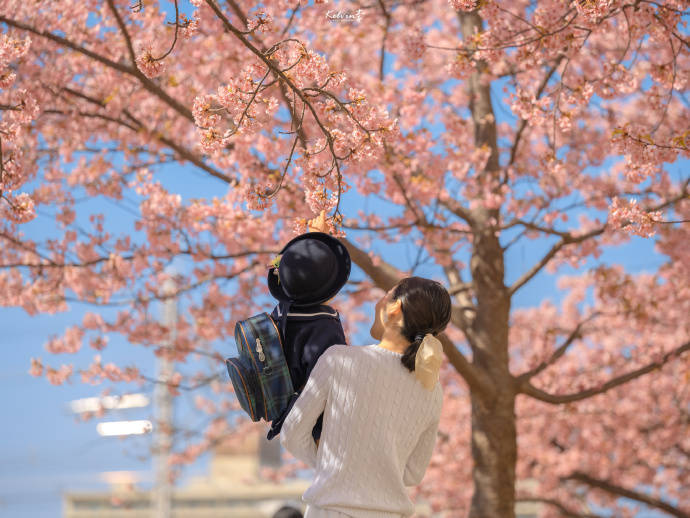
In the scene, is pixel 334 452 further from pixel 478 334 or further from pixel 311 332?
pixel 478 334

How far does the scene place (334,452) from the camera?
2.00 m

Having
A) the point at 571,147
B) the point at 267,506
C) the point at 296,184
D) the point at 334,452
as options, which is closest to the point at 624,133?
the point at 296,184

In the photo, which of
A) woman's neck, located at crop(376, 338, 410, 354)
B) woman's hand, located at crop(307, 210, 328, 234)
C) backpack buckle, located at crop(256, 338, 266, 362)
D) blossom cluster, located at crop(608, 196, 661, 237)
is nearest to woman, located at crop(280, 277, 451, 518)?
woman's neck, located at crop(376, 338, 410, 354)

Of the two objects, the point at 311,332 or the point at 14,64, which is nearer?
the point at 311,332

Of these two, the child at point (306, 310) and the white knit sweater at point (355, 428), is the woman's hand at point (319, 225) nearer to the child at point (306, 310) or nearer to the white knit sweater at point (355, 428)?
the child at point (306, 310)

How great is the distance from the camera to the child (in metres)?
2.06

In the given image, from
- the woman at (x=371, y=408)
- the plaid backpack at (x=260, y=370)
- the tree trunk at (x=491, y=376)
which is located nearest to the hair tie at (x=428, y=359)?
the woman at (x=371, y=408)

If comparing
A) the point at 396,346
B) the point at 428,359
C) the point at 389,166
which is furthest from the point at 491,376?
the point at 428,359

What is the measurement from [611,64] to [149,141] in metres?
2.83

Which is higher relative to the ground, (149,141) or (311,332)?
(149,141)

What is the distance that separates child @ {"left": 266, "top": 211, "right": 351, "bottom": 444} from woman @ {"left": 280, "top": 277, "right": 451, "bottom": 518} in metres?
0.07

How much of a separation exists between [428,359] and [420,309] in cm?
15

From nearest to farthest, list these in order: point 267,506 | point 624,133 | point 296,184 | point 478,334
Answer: point 624,133 → point 296,184 → point 478,334 → point 267,506

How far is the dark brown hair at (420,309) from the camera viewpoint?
2020 millimetres
